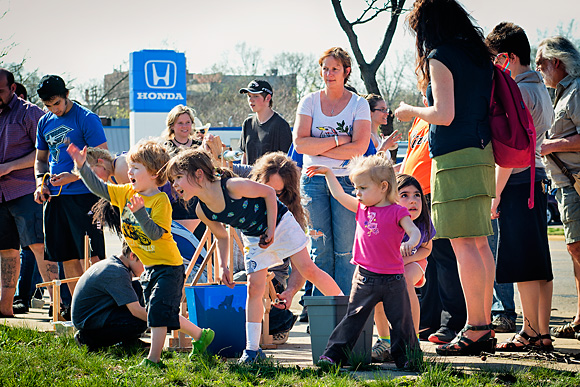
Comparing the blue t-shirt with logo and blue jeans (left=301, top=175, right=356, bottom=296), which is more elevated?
the blue t-shirt with logo

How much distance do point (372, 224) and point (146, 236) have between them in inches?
61.1

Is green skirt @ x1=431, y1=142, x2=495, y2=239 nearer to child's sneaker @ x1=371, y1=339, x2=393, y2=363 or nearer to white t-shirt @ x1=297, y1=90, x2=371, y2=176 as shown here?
child's sneaker @ x1=371, y1=339, x2=393, y2=363

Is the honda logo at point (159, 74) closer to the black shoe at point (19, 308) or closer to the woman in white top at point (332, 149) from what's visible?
the black shoe at point (19, 308)

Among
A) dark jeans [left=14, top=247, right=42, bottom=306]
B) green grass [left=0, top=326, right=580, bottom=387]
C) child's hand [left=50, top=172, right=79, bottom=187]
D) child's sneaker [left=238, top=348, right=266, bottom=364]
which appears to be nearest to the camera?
green grass [left=0, top=326, right=580, bottom=387]

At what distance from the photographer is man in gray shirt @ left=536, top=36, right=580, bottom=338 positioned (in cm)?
560

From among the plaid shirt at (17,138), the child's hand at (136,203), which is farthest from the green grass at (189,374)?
the plaid shirt at (17,138)

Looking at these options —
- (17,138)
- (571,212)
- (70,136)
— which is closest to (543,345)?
(571,212)

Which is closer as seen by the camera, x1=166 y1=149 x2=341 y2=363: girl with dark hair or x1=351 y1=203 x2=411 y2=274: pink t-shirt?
x1=351 y1=203 x2=411 y2=274: pink t-shirt

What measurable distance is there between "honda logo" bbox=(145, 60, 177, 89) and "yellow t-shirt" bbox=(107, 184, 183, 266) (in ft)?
62.7

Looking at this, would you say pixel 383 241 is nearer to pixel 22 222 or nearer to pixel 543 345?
pixel 543 345

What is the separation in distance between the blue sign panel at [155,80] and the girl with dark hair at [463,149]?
19315 mm

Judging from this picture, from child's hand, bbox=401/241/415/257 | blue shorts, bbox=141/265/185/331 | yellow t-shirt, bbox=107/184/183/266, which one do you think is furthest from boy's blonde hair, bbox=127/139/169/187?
child's hand, bbox=401/241/415/257

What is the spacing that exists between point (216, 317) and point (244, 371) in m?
1.01

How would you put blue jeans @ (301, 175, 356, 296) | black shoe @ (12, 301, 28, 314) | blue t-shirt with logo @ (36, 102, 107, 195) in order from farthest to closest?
black shoe @ (12, 301, 28, 314) < blue t-shirt with logo @ (36, 102, 107, 195) < blue jeans @ (301, 175, 356, 296)
